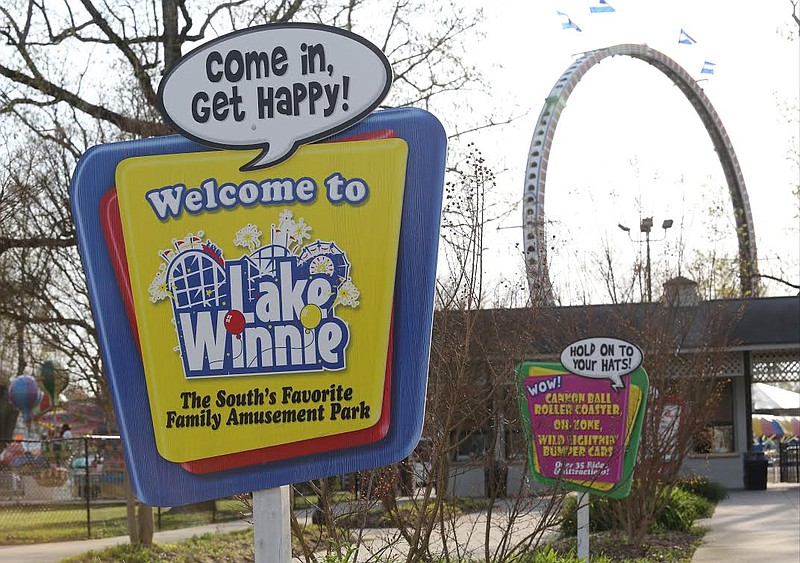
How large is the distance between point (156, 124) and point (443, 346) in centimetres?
725

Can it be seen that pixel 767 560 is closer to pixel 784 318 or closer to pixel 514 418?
pixel 514 418

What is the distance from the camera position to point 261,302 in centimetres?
461

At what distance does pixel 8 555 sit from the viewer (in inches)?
581

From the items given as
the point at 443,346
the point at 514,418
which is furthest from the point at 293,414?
the point at 514,418

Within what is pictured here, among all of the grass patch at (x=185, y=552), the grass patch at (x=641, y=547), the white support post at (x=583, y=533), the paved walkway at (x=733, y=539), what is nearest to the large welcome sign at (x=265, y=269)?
the white support post at (x=583, y=533)

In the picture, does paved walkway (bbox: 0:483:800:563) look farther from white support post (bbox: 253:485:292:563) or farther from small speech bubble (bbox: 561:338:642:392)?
white support post (bbox: 253:485:292:563)

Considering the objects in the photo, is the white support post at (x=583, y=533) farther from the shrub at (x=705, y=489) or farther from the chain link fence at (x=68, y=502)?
the shrub at (x=705, y=489)

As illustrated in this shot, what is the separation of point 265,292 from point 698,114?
46.5 metres

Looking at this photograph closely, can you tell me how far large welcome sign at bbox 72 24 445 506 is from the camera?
4.59m

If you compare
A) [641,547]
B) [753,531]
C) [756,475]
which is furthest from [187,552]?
[756,475]

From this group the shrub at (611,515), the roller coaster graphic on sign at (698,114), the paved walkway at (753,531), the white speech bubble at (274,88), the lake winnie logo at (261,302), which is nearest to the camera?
the lake winnie logo at (261,302)

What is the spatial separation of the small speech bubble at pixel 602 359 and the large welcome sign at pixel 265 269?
21.7 feet

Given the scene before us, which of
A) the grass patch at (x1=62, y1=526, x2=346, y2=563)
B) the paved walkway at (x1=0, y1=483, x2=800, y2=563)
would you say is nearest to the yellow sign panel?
the grass patch at (x1=62, y1=526, x2=346, y2=563)

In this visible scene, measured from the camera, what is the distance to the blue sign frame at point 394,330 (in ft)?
15.1
